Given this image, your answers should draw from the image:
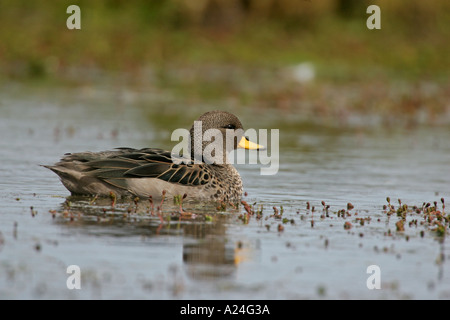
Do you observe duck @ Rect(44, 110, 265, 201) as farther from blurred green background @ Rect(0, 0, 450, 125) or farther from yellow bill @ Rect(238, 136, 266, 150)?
blurred green background @ Rect(0, 0, 450, 125)

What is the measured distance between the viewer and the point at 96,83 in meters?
24.6

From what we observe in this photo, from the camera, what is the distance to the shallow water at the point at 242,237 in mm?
6234

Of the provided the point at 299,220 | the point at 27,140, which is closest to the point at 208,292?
the point at 299,220

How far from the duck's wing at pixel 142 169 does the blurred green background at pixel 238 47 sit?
1319cm

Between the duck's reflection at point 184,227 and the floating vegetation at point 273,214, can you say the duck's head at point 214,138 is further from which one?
the duck's reflection at point 184,227

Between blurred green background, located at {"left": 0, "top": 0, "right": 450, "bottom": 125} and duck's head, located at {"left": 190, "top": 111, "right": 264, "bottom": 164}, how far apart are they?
12238 mm

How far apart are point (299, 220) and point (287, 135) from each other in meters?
7.83

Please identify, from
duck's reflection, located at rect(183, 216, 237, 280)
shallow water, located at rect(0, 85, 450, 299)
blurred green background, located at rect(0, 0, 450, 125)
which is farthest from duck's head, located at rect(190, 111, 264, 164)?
blurred green background, located at rect(0, 0, 450, 125)

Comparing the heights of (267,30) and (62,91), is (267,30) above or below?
above

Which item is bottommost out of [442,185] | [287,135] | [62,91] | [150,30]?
[442,185]

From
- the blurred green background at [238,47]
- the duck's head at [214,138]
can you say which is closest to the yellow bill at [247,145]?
the duck's head at [214,138]

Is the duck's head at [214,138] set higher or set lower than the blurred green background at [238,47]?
lower

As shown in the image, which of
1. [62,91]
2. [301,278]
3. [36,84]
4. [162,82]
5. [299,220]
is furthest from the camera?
[162,82]
